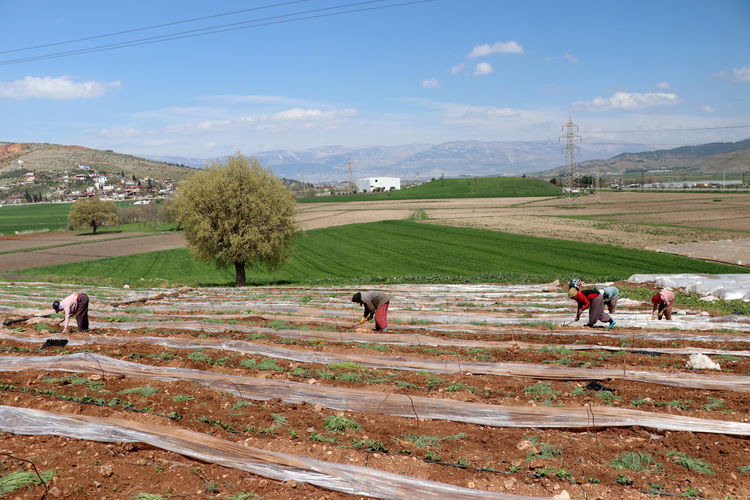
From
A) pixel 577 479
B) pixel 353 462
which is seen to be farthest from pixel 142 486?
pixel 577 479

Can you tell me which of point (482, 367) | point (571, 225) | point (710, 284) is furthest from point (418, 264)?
point (482, 367)

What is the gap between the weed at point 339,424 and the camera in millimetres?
8147

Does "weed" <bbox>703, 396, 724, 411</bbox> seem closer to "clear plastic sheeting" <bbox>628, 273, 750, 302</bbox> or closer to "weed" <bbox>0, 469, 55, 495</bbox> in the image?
"weed" <bbox>0, 469, 55, 495</bbox>

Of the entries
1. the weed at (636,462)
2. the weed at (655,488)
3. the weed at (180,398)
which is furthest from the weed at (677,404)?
the weed at (180,398)

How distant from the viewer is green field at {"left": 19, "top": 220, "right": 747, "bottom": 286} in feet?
138

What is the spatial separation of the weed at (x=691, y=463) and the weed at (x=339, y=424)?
5132 mm

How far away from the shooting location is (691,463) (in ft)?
23.2

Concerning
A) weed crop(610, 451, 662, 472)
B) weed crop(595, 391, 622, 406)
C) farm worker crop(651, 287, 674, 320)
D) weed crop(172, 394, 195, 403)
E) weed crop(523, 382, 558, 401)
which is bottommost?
farm worker crop(651, 287, 674, 320)

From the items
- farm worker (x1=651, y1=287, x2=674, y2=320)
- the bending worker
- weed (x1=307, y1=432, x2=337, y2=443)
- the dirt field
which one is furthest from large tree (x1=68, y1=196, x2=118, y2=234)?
weed (x1=307, y1=432, x2=337, y2=443)

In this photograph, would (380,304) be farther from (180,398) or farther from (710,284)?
(710,284)

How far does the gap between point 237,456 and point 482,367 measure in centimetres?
662

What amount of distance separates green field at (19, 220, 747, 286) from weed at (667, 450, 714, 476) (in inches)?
1177

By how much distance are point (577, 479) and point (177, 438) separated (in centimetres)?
616

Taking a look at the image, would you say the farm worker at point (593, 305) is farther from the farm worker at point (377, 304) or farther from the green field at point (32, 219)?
the green field at point (32, 219)
